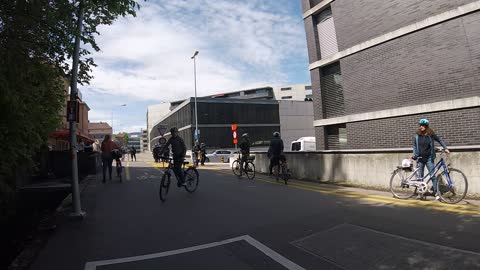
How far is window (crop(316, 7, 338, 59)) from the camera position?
57.0 ft

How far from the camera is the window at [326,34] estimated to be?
17.4 m

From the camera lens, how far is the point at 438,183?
8.04 m

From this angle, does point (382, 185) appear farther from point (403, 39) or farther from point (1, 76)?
point (1, 76)

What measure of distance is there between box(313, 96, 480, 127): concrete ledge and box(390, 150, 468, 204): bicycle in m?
3.95

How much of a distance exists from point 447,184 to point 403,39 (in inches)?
298

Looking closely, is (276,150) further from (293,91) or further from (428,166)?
(293,91)

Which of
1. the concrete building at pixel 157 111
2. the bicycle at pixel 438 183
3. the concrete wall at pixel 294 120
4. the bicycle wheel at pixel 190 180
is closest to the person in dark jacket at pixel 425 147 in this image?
the bicycle at pixel 438 183

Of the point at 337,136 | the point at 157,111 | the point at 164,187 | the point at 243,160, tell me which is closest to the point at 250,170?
the point at 243,160

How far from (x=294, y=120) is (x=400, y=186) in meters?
53.2

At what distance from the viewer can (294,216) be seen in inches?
271

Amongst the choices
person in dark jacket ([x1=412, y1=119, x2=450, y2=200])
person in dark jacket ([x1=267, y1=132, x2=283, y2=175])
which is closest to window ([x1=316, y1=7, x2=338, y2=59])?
person in dark jacket ([x1=267, y1=132, x2=283, y2=175])

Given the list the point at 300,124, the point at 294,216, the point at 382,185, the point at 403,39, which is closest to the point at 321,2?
the point at 403,39

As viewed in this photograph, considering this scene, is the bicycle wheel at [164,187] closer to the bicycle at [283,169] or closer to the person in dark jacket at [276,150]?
the bicycle at [283,169]

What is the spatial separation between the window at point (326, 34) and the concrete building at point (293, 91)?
93831mm
